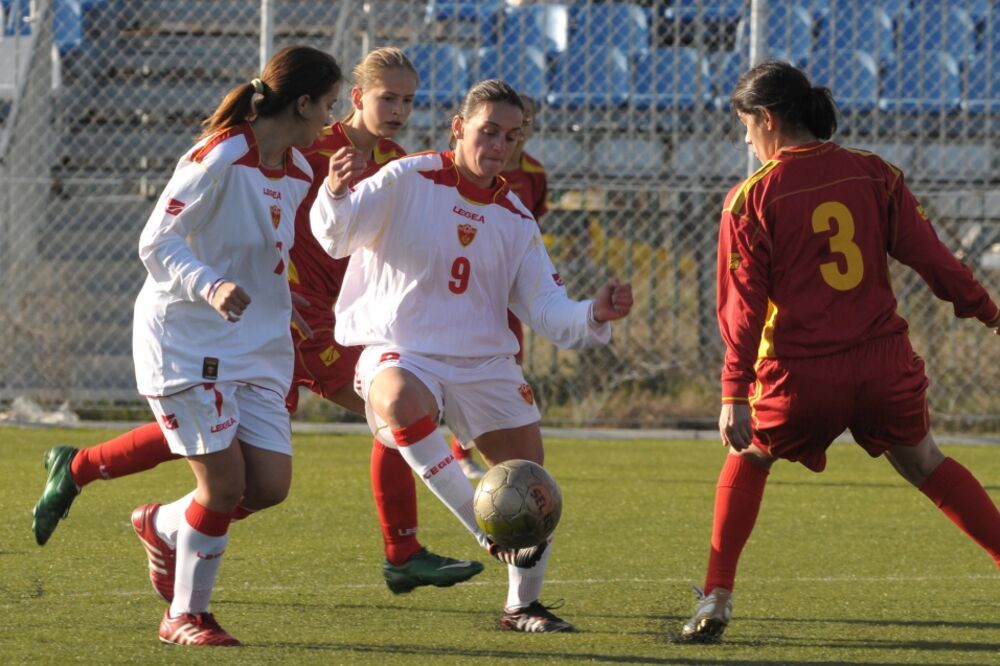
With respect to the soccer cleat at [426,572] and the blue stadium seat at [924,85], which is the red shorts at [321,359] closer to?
the soccer cleat at [426,572]

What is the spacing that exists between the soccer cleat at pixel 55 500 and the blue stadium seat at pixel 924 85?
844 centimetres

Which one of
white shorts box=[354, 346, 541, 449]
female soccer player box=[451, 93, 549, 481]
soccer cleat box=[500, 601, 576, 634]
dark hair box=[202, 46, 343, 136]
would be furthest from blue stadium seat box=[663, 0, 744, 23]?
soccer cleat box=[500, 601, 576, 634]

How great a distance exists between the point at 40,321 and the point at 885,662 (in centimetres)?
746

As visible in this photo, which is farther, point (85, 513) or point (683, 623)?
point (85, 513)

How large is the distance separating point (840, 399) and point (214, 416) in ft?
5.40

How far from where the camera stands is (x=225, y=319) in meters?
4.00

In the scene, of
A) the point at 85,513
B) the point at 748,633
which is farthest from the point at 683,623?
the point at 85,513

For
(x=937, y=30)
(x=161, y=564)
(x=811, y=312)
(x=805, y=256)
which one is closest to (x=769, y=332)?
(x=811, y=312)

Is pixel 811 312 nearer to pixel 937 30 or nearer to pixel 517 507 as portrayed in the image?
pixel 517 507

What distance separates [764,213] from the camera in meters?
4.24

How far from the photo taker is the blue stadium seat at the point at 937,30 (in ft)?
40.8

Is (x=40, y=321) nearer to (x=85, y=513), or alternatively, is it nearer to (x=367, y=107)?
(x=85, y=513)

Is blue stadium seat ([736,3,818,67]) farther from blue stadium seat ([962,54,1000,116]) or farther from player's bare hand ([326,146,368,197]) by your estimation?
player's bare hand ([326,146,368,197])

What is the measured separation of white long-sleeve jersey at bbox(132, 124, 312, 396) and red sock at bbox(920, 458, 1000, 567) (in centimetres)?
186
